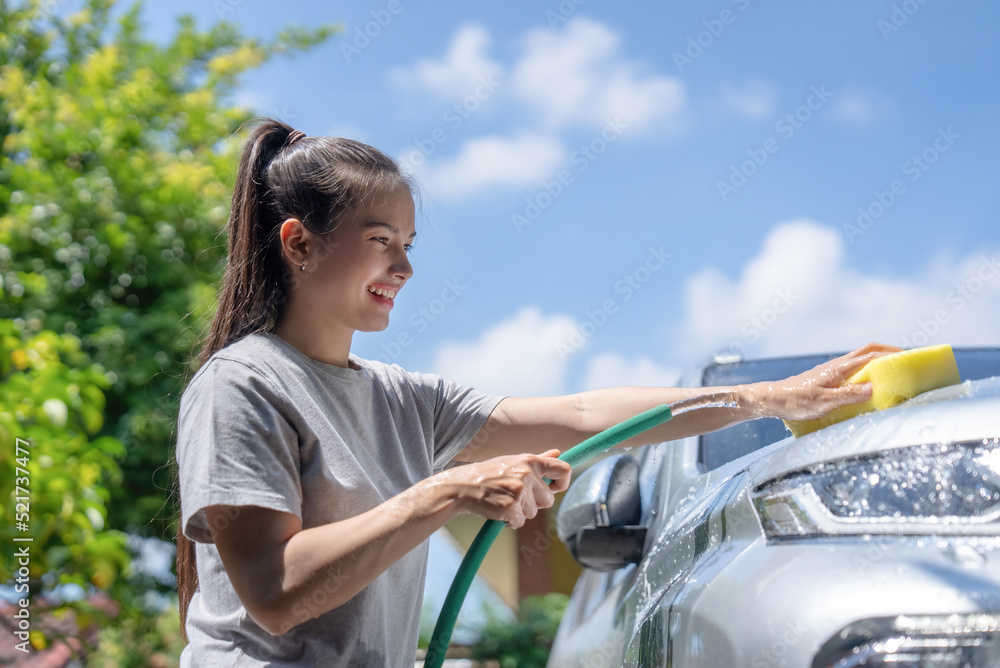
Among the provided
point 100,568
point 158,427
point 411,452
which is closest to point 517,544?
point 158,427

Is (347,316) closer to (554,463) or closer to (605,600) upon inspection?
(554,463)

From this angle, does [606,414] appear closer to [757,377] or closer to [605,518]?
[605,518]

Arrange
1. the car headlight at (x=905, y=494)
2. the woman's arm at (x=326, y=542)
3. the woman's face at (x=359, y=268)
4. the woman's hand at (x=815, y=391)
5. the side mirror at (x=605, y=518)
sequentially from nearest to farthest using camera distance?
the car headlight at (x=905, y=494)
the woman's arm at (x=326, y=542)
the woman's face at (x=359, y=268)
the woman's hand at (x=815, y=391)
the side mirror at (x=605, y=518)

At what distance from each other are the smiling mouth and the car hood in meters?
0.70

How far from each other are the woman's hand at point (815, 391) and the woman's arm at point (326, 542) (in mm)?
754

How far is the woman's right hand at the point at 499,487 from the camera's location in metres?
1.28

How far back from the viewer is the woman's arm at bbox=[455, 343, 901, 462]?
1.86 m

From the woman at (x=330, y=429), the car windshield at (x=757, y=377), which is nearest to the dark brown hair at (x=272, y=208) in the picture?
the woman at (x=330, y=429)

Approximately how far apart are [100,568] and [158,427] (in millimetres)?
2131

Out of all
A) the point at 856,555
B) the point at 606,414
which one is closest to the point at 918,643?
the point at 856,555

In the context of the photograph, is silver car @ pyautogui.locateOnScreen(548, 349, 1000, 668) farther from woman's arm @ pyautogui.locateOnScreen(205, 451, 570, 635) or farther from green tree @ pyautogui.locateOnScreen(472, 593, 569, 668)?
green tree @ pyautogui.locateOnScreen(472, 593, 569, 668)

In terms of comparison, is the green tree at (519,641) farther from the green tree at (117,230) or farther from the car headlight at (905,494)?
the car headlight at (905,494)

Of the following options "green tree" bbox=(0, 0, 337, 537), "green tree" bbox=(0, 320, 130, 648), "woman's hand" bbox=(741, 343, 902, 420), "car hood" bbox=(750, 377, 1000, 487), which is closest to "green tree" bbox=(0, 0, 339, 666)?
"green tree" bbox=(0, 0, 337, 537)

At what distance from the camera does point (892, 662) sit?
1.02 meters
